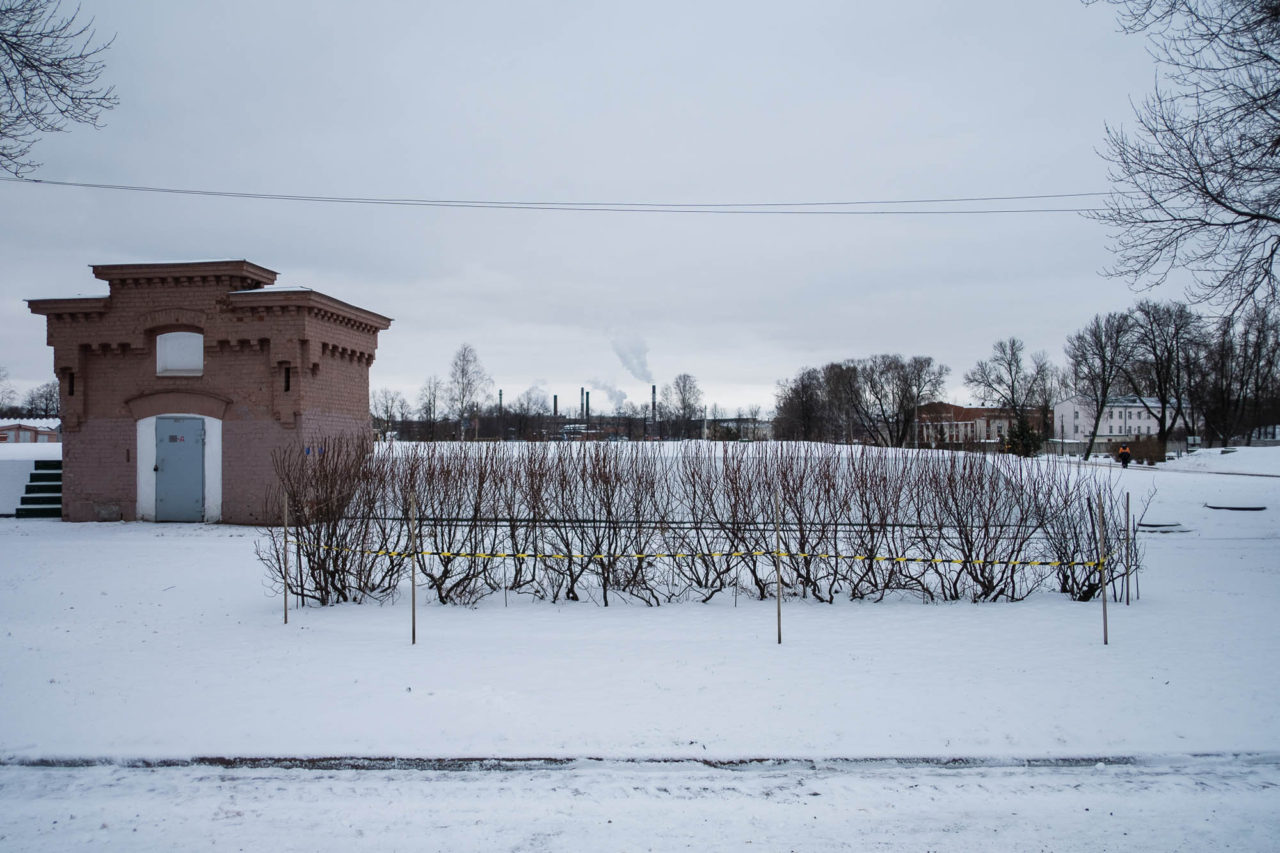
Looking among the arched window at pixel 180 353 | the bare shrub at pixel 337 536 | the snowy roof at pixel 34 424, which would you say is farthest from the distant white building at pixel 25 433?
the bare shrub at pixel 337 536

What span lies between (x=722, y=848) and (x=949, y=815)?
5.36ft

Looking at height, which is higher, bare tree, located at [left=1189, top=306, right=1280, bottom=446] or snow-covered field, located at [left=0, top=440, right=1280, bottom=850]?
bare tree, located at [left=1189, top=306, right=1280, bottom=446]

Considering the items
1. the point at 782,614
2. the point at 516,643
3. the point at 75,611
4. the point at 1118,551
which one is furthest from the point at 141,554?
the point at 1118,551

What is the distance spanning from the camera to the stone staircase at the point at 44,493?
76.0ft

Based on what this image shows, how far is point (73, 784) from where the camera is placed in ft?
18.8

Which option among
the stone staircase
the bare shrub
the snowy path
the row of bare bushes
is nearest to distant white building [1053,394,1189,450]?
the row of bare bushes

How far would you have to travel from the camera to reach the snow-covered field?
16.7 ft

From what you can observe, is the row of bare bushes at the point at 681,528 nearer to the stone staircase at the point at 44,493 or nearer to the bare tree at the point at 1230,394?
the stone staircase at the point at 44,493

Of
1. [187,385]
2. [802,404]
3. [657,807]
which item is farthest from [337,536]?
[802,404]

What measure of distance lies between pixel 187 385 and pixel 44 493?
6821 mm

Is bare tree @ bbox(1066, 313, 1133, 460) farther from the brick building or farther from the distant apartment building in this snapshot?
the brick building

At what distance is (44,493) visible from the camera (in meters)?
23.8

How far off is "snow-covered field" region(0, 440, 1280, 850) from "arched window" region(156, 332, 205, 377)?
42.7 feet

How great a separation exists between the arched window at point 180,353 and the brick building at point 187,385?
29 millimetres
